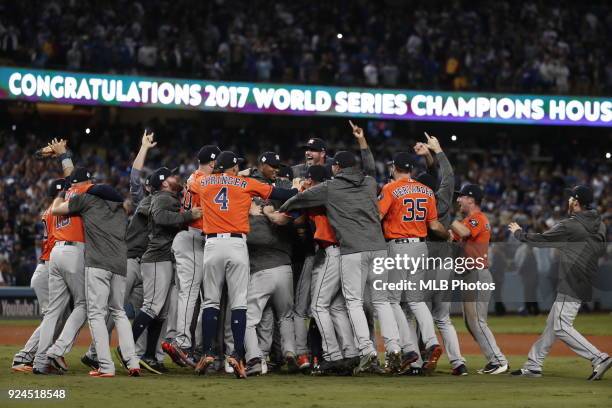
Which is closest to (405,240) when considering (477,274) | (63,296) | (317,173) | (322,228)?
(322,228)

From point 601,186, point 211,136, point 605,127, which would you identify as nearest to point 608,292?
point 601,186

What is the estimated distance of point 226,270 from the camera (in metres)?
9.63

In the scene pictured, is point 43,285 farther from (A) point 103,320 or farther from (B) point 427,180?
(B) point 427,180

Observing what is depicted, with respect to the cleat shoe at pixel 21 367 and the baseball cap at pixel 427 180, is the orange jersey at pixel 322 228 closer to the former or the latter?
the baseball cap at pixel 427 180

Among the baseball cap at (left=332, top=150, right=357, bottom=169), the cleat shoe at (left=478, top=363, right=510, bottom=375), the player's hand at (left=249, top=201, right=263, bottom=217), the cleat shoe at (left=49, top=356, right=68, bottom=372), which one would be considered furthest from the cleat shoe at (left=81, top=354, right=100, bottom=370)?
the cleat shoe at (left=478, top=363, right=510, bottom=375)

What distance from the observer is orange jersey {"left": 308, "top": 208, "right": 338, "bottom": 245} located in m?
10.0

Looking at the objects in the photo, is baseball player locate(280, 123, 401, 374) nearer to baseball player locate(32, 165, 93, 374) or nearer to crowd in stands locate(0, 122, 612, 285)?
baseball player locate(32, 165, 93, 374)

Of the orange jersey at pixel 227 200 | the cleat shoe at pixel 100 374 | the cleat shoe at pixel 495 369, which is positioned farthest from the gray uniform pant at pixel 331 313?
the cleat shoe at pixel 100 374

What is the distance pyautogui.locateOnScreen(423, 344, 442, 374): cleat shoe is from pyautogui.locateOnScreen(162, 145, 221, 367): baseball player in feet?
7.40

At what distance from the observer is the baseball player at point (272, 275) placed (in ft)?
32.9

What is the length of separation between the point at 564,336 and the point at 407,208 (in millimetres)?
1942

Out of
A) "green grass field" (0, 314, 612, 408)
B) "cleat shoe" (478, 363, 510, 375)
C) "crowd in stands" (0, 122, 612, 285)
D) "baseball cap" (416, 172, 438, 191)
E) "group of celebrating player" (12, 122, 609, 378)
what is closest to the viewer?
"green grass field" (0, 314, 612, 408)

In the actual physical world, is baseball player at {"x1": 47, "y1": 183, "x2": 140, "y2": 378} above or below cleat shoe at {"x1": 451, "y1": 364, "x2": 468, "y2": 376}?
above

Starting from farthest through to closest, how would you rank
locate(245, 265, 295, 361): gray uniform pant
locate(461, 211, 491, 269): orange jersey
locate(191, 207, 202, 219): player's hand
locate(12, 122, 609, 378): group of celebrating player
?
1. locate(461, 211, 491, 269): orange jersey
2. locate(245, 265, 295, 361): gray uniform pant
3. locate(191, 207, 202, 219): player's hand
4. locate(12, 122, 609, 378): group of celebrating player
